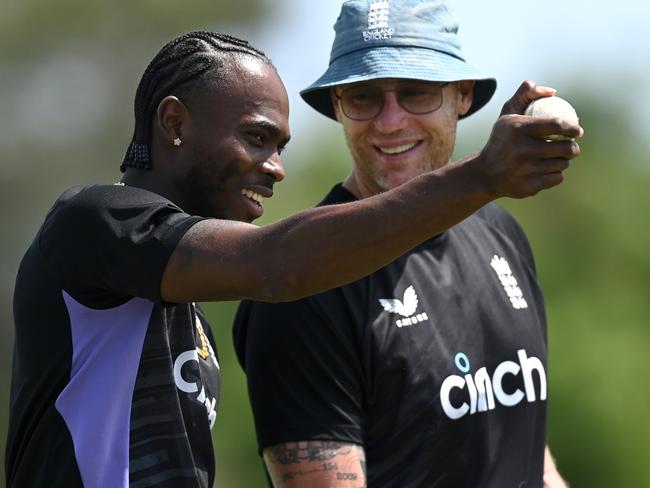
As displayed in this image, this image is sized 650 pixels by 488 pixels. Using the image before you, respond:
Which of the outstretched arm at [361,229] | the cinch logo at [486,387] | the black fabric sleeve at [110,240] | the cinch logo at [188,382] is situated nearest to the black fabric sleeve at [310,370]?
the cinch logo at [486,387]

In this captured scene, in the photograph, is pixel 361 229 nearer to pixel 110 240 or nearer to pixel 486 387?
pixel 110 240

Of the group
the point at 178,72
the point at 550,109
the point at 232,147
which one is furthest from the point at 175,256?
the point at 550,109

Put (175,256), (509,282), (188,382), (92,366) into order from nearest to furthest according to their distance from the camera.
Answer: (175,256)
(92,366)
(188,382)
(509,282)

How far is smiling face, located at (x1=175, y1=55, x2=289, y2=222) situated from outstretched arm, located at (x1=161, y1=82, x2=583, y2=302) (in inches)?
18.6

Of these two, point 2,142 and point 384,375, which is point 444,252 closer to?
point 384,375

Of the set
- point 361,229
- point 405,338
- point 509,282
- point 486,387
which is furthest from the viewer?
point 509,282

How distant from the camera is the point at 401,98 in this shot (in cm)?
567

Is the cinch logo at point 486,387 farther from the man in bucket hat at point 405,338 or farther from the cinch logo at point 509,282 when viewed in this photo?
the cinch logo at point 509,282

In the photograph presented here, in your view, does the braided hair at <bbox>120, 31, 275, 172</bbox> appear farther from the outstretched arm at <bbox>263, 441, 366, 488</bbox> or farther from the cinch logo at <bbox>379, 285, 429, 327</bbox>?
the outstretched arm at <bbox>263, 441, 366, 488</bbox>

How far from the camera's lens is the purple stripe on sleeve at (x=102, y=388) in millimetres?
4234

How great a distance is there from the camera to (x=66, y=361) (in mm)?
4258

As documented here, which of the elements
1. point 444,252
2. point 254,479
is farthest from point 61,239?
point 254,479

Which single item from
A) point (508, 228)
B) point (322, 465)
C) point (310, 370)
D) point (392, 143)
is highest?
point (392, 143)

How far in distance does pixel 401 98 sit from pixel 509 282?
839 millimetres
